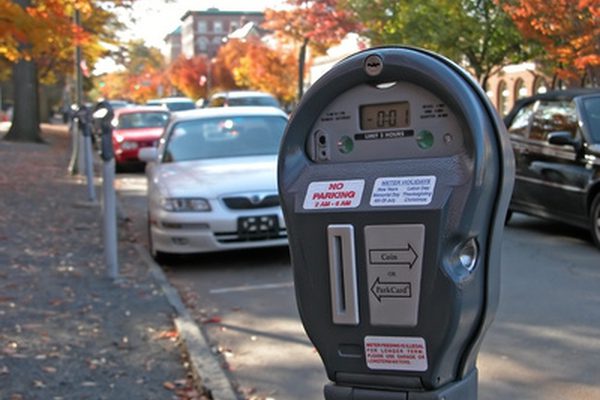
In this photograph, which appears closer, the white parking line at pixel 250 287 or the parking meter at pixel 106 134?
the white parking line at pixel 250 287

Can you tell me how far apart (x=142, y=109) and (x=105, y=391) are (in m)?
19.6

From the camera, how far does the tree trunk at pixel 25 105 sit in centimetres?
3009

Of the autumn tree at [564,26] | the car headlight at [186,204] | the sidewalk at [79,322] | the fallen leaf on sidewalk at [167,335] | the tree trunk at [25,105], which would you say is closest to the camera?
the sidewalk at [79,322]

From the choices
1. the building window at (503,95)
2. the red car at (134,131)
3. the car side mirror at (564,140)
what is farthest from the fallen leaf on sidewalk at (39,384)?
the building window at (503,95)

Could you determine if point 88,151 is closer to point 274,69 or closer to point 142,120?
point 142,120

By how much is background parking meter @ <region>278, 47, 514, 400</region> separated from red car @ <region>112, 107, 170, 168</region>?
1819cm

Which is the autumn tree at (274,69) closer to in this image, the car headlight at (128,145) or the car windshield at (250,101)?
the car windshield at (250,101)

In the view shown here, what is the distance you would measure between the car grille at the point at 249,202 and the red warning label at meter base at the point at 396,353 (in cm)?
627

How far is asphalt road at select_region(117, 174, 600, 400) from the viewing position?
5.12m

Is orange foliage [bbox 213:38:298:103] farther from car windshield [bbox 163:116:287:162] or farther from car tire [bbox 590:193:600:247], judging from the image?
car tire [bbox 590:193:600:247]

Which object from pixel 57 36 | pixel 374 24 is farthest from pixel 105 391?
pixel 374 24

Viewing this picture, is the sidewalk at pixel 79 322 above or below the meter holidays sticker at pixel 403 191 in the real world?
below

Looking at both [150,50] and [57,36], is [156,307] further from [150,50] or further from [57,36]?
[150,50]

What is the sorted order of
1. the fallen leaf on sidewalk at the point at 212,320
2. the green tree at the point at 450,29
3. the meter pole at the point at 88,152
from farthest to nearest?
the meter pole at the point at 88,152 < the green tree at the point at 450,29 < the fallen leaf on sidewalk at the point at 212,320
